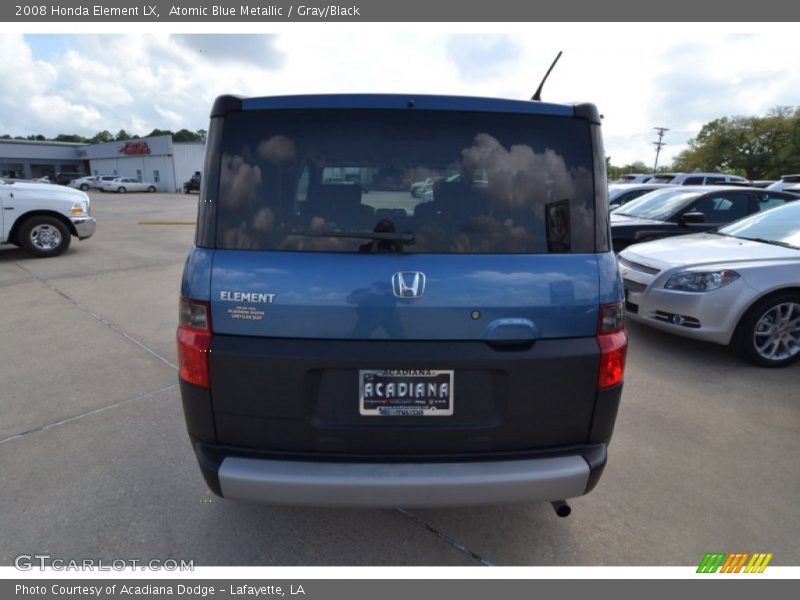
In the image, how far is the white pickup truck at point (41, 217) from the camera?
28.1ft

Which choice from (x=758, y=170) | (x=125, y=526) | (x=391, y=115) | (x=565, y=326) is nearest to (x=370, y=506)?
(x=565, y=326)

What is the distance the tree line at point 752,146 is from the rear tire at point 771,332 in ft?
161

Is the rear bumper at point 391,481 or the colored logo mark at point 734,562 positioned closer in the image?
the rear bumper at point 391,481

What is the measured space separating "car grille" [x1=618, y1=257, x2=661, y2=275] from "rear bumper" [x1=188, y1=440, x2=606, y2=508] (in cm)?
347

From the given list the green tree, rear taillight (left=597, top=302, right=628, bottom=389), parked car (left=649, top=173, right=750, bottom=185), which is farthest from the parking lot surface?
the green tree

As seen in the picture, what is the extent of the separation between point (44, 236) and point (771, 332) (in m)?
11.4

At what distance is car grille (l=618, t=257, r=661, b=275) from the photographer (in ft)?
15.8

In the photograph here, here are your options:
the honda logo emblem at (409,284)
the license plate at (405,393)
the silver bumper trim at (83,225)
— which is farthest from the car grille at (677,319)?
the silver bumper trim at (83,225)

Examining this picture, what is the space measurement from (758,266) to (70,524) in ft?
18.2

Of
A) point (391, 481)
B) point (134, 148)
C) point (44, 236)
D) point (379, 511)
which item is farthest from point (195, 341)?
point (134, 148)

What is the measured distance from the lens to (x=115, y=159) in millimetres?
57969

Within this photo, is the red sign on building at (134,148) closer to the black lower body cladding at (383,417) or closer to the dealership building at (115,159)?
the dealership building at (115,159)

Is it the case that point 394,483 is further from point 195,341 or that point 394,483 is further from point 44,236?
point 44,236

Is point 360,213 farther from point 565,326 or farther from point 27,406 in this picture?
point 27,406
